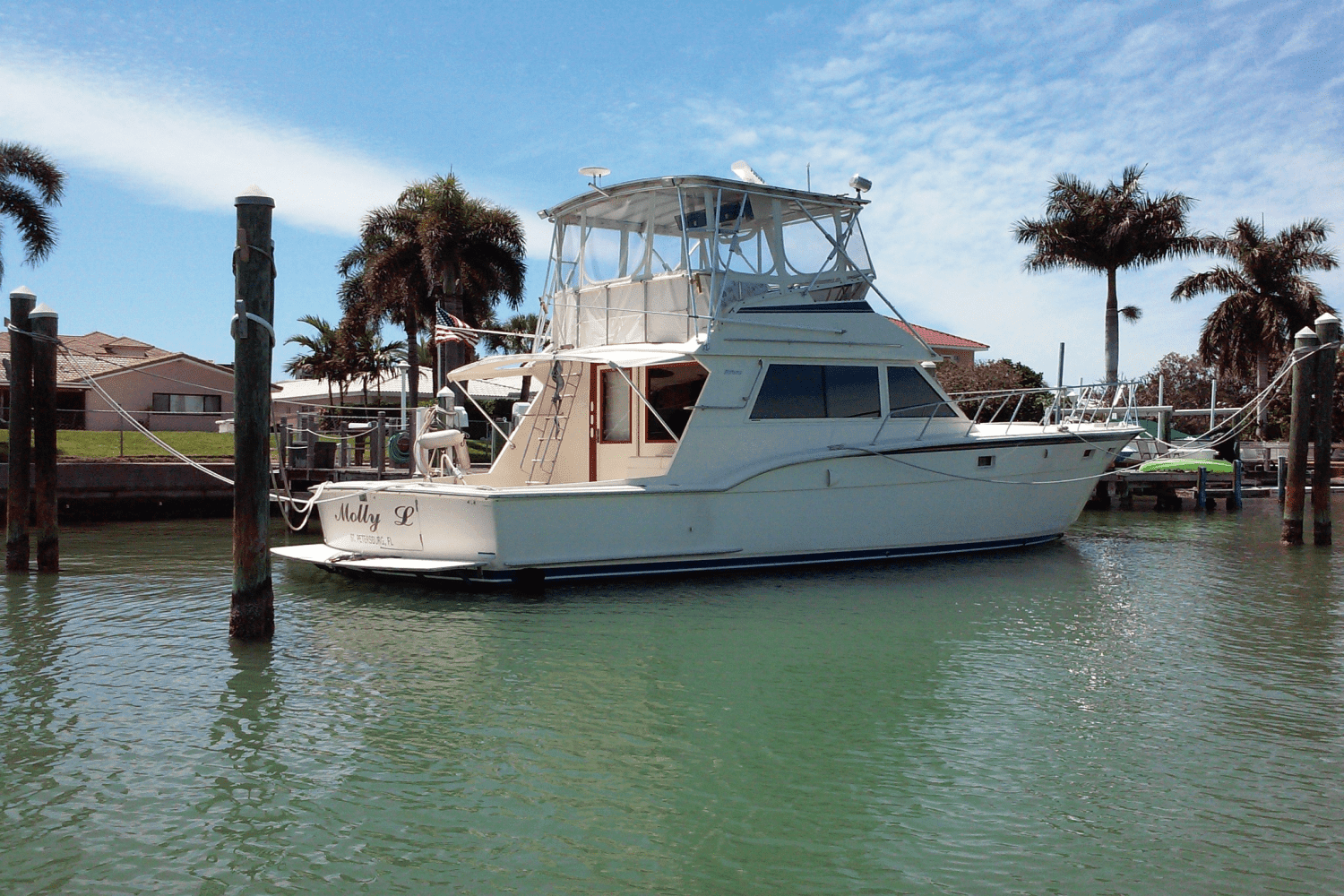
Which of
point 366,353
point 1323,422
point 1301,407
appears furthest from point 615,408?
point 366,353

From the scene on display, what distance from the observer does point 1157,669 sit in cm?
762

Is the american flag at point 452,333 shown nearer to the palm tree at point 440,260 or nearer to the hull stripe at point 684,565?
the hull stripe at point 684,565

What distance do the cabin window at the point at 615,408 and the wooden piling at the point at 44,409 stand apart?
606cm

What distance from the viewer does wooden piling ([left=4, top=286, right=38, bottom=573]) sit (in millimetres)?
10898

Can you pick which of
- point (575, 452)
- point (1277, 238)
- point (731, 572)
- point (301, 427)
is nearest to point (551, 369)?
point (575, 452)

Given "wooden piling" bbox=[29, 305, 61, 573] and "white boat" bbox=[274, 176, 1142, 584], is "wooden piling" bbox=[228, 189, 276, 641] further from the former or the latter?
"wooden piling" bbox=[29, 305, 61, 573]

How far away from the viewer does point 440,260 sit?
29188mm

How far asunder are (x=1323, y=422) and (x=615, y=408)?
1038 centimetres

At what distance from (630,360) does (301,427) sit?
1276cm

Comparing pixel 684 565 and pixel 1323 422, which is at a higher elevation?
pixel 1323 422

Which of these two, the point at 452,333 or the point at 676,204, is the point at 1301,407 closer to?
the point at 676,204

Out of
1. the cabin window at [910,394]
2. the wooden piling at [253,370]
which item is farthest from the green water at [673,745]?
the cabin window at [910,394]

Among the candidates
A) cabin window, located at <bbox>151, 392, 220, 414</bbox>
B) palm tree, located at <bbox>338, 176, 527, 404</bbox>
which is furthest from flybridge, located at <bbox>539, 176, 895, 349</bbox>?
cabin window, located at <bbox>151, 392, 220, 414</bbox>

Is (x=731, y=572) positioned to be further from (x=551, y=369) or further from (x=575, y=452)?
(x=551, y=369)
